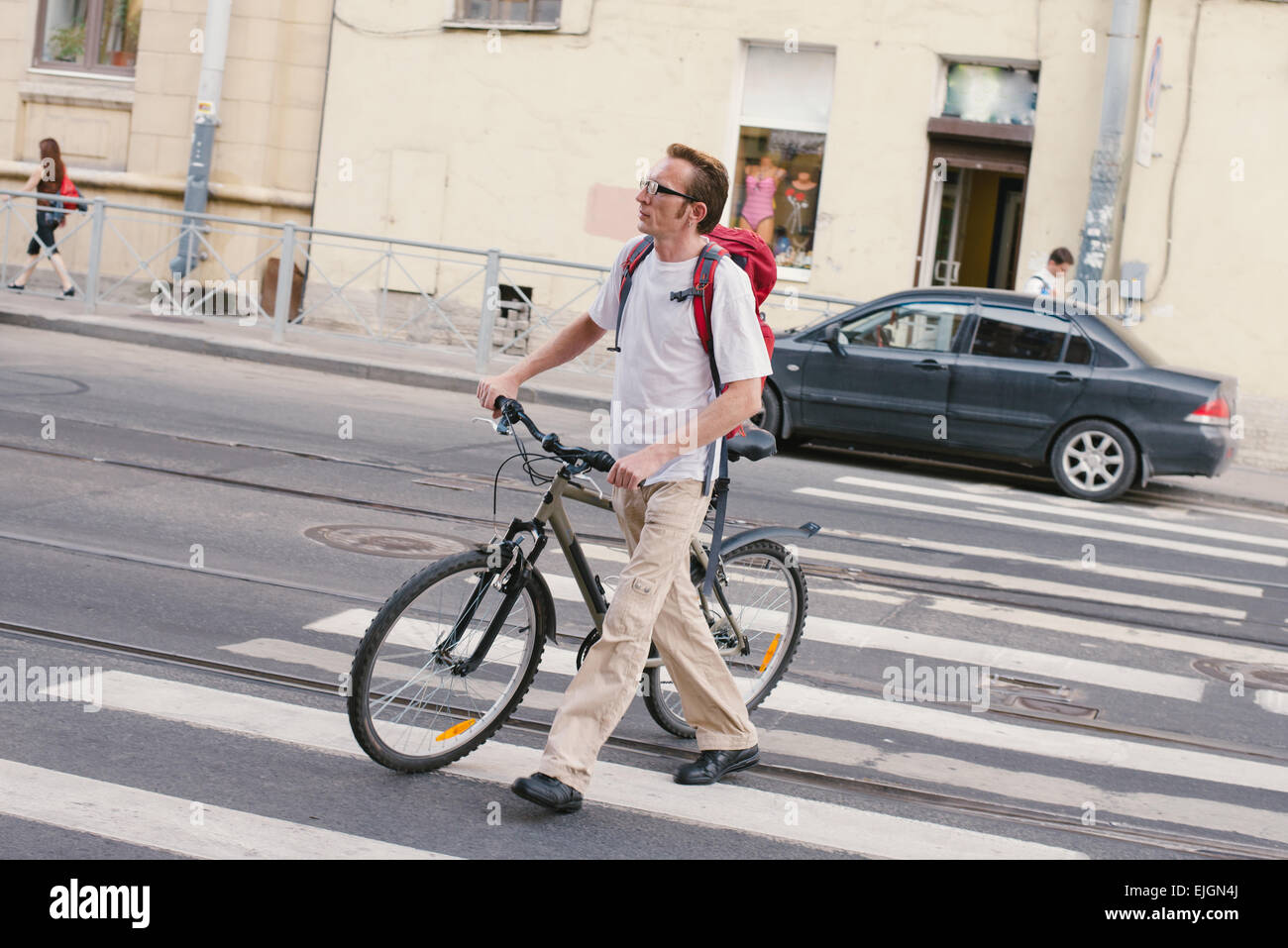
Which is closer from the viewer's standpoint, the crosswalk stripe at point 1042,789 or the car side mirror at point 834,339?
the crosswalk stripe at point 1042,789

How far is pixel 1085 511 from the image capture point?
1210 cm

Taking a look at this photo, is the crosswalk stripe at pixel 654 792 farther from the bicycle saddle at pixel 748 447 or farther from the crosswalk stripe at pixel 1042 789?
the bicycle saddle at pixel 748 447

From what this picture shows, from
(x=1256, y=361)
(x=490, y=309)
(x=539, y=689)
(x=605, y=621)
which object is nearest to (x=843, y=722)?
(x=539, y=689)

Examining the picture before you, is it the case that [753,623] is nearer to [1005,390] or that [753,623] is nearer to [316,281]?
[1005,390]

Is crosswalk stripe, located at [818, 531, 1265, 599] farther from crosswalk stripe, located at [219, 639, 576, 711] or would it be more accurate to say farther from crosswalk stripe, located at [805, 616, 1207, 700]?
crosswalk stripe, located at [219, 639, 576, 711]

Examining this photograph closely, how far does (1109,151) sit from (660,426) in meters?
13.2

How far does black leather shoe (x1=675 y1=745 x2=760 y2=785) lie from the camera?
4.88m

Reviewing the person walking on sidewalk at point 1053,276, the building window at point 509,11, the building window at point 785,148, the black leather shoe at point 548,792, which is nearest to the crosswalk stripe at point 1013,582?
the black leather shoe at point 548,792

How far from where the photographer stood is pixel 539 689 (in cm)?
583

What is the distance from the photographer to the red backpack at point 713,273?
14.8 feet

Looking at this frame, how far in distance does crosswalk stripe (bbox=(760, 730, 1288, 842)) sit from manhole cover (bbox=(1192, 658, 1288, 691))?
1.94m

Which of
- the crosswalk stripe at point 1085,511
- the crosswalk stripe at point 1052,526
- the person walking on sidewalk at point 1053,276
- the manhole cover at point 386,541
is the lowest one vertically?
the manhole cover at point 386,541

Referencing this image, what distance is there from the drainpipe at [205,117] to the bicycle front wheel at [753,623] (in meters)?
14.8

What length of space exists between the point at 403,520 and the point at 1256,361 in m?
11.5
